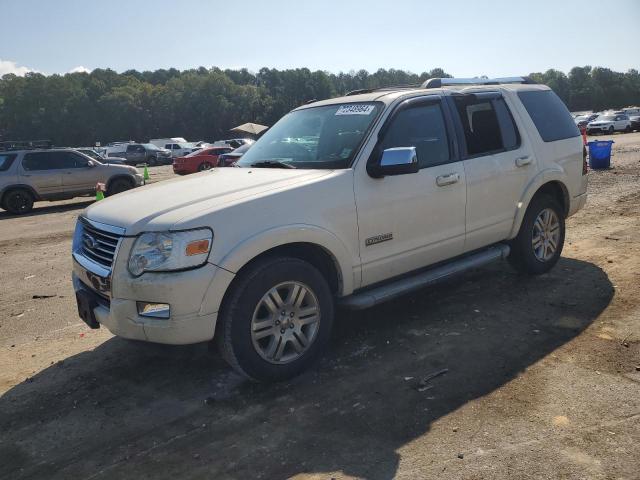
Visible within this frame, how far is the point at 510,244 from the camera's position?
5500 mm

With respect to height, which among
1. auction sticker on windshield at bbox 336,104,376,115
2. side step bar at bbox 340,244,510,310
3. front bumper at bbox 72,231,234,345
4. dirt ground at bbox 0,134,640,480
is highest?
auction sticker on windshield at bbox 336,104,376,115

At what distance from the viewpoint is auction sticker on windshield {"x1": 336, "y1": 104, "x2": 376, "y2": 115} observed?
4.37 metres

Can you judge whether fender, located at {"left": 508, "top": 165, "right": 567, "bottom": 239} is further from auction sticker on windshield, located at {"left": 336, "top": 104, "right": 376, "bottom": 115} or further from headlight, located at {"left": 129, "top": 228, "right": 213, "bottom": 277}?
headlight, located at {"left": 129, "top": 228, "right": 213, "bottom": 277}

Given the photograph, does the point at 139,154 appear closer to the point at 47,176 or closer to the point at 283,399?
the point at 47,176

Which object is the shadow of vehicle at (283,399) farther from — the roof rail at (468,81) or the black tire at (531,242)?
the roof rail at (468,81)

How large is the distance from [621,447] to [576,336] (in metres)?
1.51

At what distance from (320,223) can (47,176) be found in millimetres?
13136

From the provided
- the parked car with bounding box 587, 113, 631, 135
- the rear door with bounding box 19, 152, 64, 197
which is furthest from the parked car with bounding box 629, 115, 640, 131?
the rear door with bounding box 19, 152, 64, 197

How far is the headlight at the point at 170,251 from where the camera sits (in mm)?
3230

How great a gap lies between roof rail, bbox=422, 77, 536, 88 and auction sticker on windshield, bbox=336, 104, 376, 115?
2.87 ft

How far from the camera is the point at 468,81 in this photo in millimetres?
5371

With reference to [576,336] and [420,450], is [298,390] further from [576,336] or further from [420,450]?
[576,336]

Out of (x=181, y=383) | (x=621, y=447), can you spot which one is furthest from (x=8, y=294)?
(x=621, y=447)

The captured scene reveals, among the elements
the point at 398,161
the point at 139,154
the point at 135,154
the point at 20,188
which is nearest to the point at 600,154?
the point at 398,161
